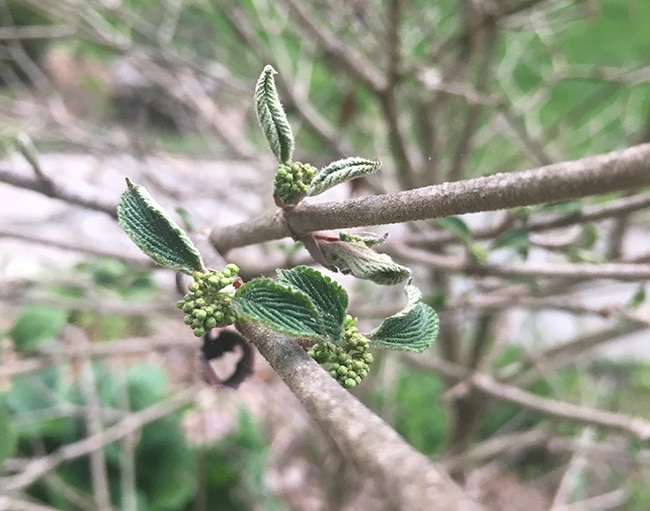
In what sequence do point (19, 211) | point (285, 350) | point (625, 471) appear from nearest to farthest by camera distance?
point (285, 350), point (625, 471), point (19, 211)

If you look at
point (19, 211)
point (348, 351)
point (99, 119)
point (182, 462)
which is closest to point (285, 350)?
point (348, 351)

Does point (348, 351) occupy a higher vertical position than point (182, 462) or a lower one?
lower

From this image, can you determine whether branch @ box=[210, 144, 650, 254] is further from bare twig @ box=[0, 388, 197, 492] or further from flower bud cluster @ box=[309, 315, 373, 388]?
bare twig @ box=[0, 388, 197, 492]

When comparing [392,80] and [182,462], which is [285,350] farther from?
[182,462]

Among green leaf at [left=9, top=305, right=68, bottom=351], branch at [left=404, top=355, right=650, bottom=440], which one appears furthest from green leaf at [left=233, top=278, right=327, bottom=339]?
green leaf at [left=9, top=305, right=68, bottom=351]

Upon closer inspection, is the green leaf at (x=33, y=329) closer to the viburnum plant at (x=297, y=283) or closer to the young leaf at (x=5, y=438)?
the young leaf at (x=5, y=438)

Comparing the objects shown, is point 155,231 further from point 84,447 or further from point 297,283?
point 84,447

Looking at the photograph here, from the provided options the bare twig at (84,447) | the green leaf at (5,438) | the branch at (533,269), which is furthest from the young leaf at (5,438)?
the branch at (533,269)
